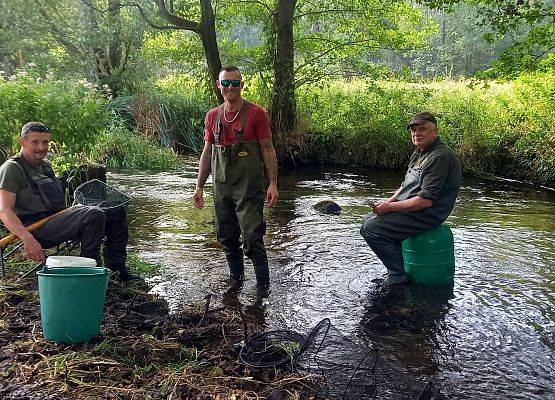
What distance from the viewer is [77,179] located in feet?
21.9

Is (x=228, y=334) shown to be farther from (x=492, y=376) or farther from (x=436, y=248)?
(x=436, y=248)

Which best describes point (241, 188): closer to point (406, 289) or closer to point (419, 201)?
point (419, 201)

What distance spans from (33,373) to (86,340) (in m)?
0.41

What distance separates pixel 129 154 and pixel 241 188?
27.5 ft

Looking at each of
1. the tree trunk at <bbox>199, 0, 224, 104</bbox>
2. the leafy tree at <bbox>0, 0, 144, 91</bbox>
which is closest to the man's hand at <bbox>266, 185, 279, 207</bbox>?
the tree trunk at <bbox>199, 0, 224, 104</bbox>

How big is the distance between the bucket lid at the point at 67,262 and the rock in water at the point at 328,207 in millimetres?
5168

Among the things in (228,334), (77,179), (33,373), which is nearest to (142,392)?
(33,373)

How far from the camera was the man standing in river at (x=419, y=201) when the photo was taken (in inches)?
186

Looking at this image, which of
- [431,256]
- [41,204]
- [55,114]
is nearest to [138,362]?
[41,204]

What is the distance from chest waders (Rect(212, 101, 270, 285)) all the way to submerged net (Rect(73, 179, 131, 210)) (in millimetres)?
805

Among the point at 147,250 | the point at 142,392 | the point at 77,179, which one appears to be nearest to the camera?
the point at 142,392

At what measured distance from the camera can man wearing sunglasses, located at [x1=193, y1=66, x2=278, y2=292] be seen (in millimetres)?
4629

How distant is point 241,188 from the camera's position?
15.4 feet

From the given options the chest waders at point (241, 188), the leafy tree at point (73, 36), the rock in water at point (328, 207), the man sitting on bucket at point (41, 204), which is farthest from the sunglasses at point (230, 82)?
the leafy tree at point (73, 36)
